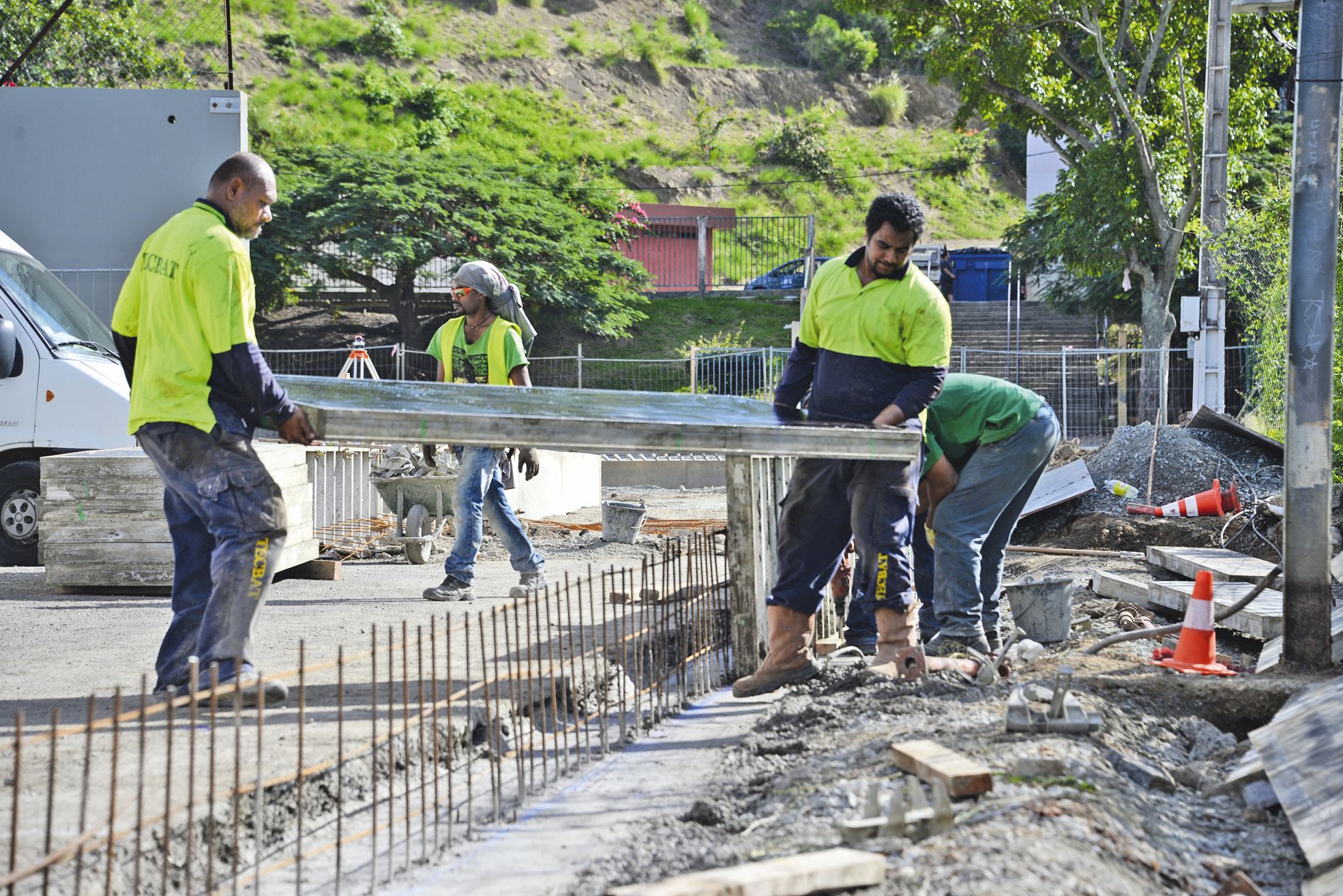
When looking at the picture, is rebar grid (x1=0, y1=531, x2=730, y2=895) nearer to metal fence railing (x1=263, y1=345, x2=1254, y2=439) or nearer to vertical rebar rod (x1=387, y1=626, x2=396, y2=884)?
vertical rebar rod (x1=387, y1=626, x2=396, y2=884)

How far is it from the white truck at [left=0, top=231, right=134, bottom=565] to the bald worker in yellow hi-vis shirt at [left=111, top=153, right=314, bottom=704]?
4783mm

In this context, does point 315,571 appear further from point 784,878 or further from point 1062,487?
point 1062,487

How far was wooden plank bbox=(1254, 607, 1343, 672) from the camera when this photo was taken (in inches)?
204

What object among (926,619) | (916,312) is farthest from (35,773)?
(926,619)

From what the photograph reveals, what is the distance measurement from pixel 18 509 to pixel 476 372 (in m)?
3.99

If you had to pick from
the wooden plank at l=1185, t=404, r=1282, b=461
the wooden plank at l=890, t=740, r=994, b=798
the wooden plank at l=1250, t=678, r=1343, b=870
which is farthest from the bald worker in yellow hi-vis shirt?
the wooden plank at l=1185, t=404, r=1282, b=461

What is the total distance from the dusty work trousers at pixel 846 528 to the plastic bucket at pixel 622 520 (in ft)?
18.3

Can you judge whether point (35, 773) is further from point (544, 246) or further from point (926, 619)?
point (544, 246)

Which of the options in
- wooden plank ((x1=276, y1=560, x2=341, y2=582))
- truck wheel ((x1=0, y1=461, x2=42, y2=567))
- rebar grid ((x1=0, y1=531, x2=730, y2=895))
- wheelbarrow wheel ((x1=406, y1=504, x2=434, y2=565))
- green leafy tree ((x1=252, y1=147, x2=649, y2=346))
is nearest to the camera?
rebar grid ((x1=0, y1=531, x2=730, y2=895))

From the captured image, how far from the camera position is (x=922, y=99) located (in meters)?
59.8

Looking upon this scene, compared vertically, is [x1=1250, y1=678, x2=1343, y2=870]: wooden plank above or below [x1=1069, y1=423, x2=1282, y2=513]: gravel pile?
below

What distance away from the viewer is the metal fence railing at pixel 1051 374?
801 inches

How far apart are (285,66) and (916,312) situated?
4273 cm

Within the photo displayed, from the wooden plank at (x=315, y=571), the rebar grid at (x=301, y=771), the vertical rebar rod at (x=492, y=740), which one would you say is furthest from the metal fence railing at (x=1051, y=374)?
the vertical rebar rod at (x=492, y=740)
